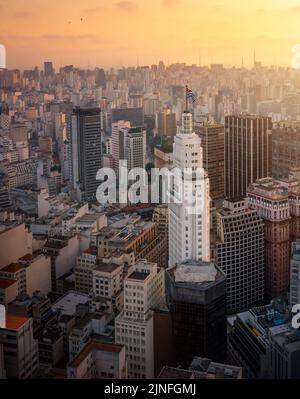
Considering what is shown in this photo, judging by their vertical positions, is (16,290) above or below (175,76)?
below

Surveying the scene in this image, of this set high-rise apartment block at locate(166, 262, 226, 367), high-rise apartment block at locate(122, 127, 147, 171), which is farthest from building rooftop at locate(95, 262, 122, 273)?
→ high-rise apartment block at locate(122, 127, 147, 171)

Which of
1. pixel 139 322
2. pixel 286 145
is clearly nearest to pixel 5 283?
pixel 139 322

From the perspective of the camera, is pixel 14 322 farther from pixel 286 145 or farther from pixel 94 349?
pixel 286 145

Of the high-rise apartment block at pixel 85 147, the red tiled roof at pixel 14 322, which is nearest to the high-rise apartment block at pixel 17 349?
the red tiled roof at pixel 14 322

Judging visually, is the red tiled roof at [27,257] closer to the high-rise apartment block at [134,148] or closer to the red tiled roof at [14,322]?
the red tiled roof at [14,322]

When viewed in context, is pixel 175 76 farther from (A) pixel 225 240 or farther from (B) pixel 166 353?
(B) pixel 166 353
